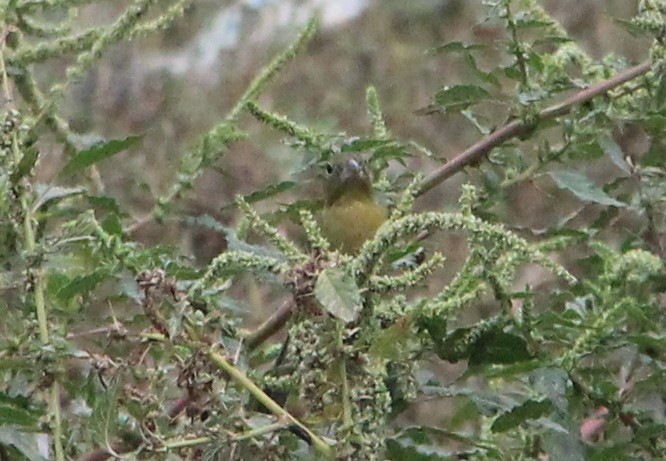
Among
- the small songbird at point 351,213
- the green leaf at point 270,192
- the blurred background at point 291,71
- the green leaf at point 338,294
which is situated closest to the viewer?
the green leaf at point 338,294

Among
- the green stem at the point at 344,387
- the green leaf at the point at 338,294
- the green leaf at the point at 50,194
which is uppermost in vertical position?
the green leaf at the point at 50,194

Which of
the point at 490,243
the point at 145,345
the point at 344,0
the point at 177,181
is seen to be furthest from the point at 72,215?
the point at 344,0

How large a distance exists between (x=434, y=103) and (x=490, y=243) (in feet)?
0.92

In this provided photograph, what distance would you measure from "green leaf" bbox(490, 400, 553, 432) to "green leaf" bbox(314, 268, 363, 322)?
0.53ft

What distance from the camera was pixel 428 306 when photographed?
0.63 meters

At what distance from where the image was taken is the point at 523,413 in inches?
27.2

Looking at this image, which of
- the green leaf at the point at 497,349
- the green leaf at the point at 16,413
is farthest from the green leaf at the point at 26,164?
the green leaf at the point at 497,349

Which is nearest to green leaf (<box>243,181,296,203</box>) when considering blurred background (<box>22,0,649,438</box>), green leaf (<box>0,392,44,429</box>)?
green leaf (<box>0,392,44,429</box>)

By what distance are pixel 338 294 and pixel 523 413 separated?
19cm

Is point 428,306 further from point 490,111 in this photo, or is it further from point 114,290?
point 490,111

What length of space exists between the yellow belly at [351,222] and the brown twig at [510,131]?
146 millimetres

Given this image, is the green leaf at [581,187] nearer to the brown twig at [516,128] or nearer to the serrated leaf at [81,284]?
the brown twig at [516,128]

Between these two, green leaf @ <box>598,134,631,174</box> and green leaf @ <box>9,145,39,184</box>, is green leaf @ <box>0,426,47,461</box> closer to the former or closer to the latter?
green leaf @ <box>9,145,39,184</box>

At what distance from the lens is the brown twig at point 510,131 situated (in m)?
0.86
